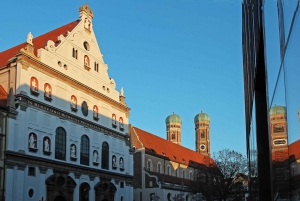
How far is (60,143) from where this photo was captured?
38312 mm

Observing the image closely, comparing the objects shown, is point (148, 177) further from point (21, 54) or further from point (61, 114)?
point (21, 54)

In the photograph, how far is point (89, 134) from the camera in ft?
140

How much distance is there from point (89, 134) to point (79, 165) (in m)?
3.92

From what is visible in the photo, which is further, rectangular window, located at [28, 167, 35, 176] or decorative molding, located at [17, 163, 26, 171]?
rectangular window, located at [28, 167, 35, 176]

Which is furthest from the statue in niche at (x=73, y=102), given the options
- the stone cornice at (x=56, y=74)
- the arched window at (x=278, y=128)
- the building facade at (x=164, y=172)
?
the arched window at (x=278, y=128)

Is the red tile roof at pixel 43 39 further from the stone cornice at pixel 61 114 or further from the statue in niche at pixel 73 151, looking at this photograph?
the statue in niche at pixel 73 151

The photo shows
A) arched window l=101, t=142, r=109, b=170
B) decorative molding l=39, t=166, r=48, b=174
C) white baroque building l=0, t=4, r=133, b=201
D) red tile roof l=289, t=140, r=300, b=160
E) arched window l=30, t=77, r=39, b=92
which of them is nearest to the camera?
red tile roof l=289, t=140, r=300, b=160

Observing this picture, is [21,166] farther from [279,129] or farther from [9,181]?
[279,129]

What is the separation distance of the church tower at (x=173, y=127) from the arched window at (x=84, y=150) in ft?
259

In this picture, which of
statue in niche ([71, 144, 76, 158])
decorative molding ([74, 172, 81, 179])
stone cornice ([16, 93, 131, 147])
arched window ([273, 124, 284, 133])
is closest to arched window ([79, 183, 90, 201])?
decorative molding ([74, 172, 81, 179])

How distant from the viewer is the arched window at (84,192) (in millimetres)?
40375

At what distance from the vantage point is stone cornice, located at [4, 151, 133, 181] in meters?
32.5

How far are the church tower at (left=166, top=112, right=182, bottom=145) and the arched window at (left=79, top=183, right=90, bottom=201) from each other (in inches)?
3136

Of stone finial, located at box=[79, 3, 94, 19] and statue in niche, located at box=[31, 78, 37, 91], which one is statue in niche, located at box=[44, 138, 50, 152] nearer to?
statue in niche, located at box=[31, 78, 37, 91]
